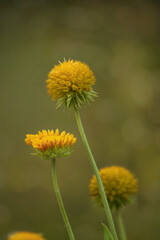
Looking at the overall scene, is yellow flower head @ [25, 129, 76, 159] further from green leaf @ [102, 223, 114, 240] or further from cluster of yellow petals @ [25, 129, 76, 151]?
green leaf @ [102, 223, 114, 240]

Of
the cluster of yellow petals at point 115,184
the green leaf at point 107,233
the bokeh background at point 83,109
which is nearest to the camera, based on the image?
the green leaf at point 107,233

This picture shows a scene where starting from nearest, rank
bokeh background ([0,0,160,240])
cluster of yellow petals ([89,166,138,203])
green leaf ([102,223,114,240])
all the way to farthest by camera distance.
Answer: green leaf ([102,223,114,240]), cluster of yellow petals ([89,166,138,203]), bokeh background ([0,0,160,240])

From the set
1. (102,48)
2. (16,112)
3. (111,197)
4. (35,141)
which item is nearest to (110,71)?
(102,48)

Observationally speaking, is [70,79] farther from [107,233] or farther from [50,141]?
[107,233]

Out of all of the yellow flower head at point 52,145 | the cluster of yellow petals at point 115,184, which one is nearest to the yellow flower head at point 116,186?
the cluster of yellow petals at point 115,184

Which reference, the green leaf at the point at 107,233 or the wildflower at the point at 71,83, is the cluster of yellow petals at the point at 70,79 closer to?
the wildflower at the point at 71,83

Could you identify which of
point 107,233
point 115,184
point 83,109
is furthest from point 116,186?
point 83,109

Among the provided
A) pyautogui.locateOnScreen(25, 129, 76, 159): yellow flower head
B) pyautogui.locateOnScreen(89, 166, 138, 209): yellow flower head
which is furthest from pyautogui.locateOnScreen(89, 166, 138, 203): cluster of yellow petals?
pyautogui.locateOnScreen(25, 129, 76, 159): yellow flower head
